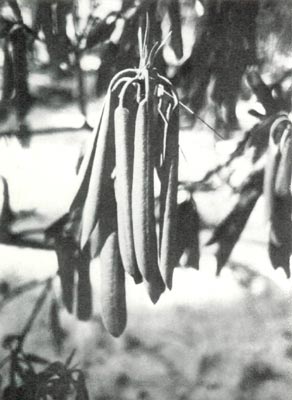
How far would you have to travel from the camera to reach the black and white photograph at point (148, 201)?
1.35 m

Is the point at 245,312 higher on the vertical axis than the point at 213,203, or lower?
lower

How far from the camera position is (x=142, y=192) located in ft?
4.39

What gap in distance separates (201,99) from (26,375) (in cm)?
70

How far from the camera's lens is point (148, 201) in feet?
4.39

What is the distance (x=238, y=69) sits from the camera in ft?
4.46

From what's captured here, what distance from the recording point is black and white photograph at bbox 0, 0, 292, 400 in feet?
4.43

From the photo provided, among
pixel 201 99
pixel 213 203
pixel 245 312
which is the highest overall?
pixel 201 99

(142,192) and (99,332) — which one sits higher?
(142,192)

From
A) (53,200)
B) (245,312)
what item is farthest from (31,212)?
(245,312)

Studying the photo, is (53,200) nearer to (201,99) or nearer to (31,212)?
(31,212)

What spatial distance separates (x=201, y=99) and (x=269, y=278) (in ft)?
1.35

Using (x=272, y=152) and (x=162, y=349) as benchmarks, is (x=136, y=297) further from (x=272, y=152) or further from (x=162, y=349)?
(x=272, y=152)

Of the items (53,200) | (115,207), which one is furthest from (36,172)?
(115,207)

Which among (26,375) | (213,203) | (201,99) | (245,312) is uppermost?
(201,99)
